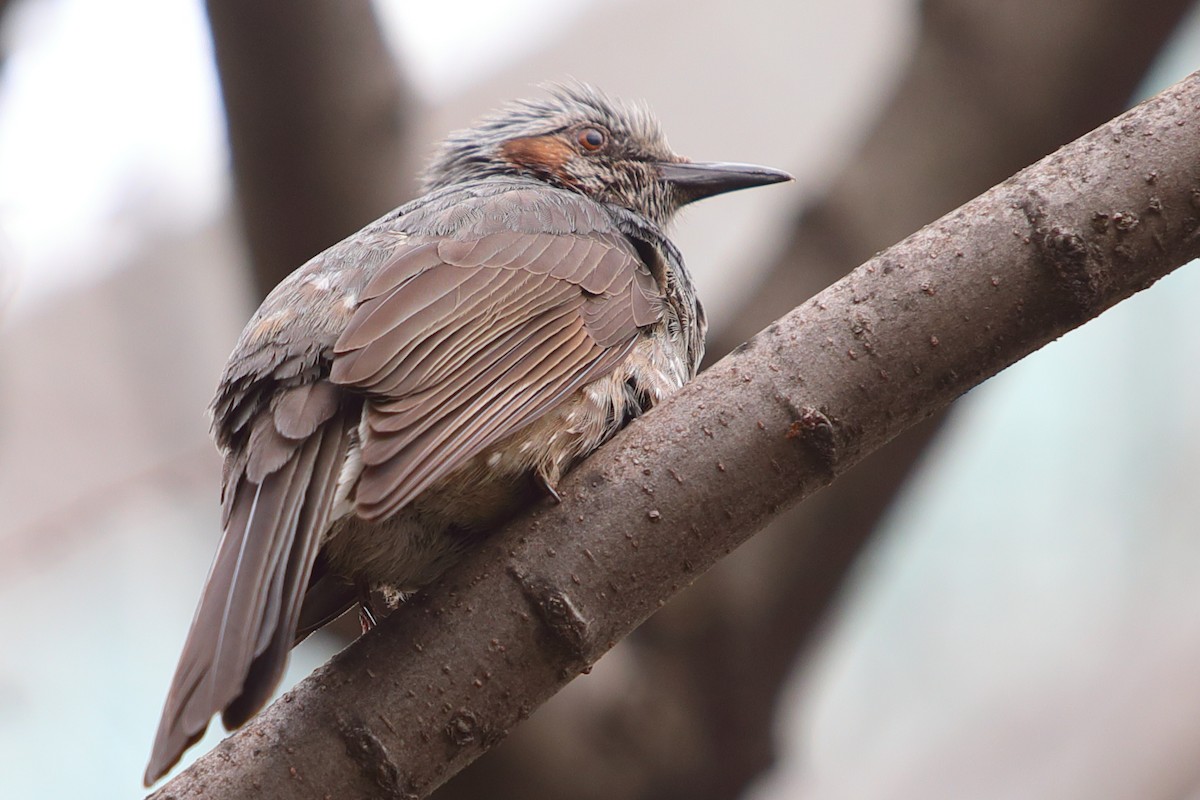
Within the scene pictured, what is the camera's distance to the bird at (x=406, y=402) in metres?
1.86

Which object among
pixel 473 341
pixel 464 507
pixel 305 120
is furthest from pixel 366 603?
pixel 305 120

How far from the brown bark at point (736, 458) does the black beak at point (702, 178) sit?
5.49 ft

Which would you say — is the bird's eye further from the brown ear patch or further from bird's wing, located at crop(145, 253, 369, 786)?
bird's wing, located at crop(145, 253, 369, 786)

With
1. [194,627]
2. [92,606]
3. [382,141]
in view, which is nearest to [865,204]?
[382,141]

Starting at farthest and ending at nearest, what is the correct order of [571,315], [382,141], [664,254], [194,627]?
[382,141] → [664,254] → [571,315] → [194,627]

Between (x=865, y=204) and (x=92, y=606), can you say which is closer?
(x=865, y=204)

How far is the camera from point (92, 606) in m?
5.92

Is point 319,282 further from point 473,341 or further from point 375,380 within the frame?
point 375,380

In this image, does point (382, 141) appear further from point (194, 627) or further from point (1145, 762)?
point (1145, 762)

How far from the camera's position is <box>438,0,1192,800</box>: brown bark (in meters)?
3.66

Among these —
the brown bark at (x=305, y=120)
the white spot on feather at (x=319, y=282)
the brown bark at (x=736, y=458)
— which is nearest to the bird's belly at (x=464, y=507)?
the brown bark at (x=736, y=458)

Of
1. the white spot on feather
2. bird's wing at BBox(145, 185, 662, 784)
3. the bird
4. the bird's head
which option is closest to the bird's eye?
the bird's head

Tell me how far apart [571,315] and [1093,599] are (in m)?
5.18

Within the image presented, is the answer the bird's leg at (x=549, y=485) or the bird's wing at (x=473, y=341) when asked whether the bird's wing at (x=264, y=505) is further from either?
the bird's leg at (x=549, y=485)
